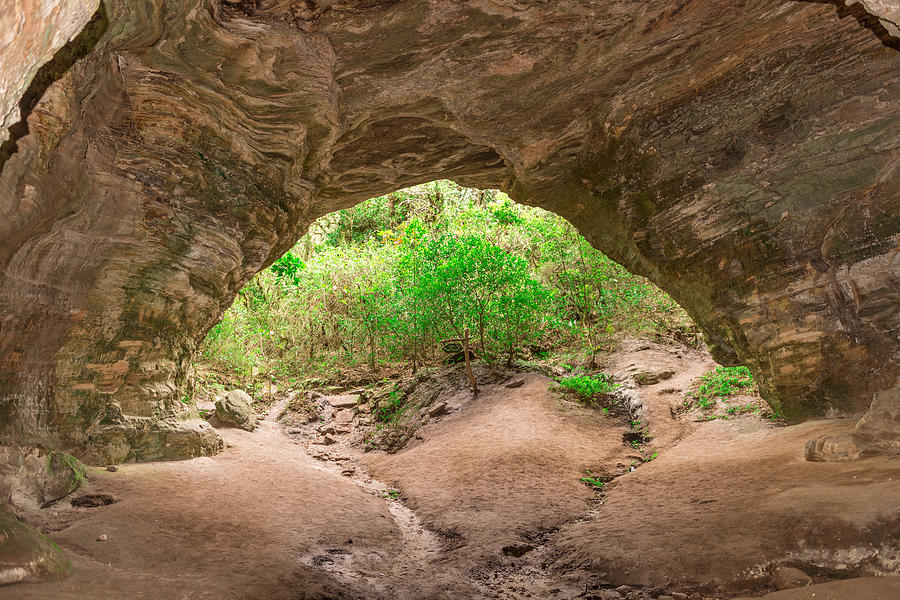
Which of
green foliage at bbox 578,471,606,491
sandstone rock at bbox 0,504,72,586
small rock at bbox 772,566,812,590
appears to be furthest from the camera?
green foliage at bbox 578,471,606,491

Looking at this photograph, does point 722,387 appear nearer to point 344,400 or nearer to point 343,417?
point 343,417

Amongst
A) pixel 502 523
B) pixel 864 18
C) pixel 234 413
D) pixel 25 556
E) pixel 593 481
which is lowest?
pixel 502 523

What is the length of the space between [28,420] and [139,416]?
5.66 ft

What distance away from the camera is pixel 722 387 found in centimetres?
1084

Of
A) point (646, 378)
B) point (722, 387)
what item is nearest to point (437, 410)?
point (646, 378)

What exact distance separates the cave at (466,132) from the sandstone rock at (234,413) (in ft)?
9.56

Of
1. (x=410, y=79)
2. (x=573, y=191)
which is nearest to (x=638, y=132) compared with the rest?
(x=573, y=191)

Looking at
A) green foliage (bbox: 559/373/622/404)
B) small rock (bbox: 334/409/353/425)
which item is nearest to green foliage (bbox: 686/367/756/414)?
green foliage (bbox: 559/373/622/404)

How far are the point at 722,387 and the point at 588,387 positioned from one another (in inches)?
109

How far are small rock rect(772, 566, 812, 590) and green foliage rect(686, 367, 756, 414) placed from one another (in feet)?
22.4

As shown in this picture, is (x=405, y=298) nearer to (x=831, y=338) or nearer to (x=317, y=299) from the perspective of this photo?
(x=317, y=299)

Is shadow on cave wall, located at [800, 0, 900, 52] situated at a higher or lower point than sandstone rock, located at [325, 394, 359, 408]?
higher

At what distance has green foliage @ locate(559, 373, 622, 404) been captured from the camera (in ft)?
39.8

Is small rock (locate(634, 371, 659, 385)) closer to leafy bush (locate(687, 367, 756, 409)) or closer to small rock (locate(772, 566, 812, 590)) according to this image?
leafy bush (locate(687, 367, 756, 409))
